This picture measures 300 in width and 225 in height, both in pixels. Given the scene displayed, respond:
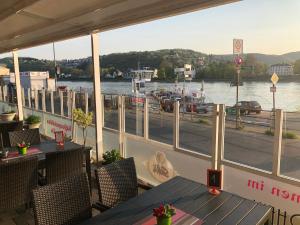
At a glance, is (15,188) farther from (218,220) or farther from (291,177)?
(291,177)

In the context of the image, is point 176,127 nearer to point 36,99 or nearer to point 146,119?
point 146,119

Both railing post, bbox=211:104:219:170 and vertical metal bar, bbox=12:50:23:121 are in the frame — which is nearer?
railing post, bbox=211:104:219:170

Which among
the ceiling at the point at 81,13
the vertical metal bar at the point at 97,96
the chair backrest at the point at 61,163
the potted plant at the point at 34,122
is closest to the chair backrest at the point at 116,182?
the chair backrest at the point at 61,163

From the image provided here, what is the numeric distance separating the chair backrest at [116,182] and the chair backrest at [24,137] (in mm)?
1993

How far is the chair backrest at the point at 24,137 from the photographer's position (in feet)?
12.5

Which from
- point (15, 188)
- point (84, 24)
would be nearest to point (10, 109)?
point (84, 24)

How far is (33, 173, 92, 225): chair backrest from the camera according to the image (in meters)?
1.84

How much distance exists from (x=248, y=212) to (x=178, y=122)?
70.6 inches

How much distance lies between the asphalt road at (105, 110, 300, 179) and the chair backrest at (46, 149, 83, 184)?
1286 millimetres

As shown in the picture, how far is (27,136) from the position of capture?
12.9ft

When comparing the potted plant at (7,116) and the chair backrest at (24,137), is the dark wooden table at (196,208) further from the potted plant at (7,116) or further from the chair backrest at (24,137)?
the potted plant at (7,116)

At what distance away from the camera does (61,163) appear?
2.94 m

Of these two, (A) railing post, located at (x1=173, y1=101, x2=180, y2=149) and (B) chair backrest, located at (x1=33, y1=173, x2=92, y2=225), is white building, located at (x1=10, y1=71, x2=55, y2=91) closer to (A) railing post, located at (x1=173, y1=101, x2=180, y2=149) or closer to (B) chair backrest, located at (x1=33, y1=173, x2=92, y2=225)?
(A) railing post, located at (x1=173, y1=101, x2=180, y2=149)

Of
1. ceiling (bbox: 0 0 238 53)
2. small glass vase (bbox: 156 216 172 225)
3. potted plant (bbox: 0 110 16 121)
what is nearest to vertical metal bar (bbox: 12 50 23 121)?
potted plant (bbox: 0 110 16 121)
